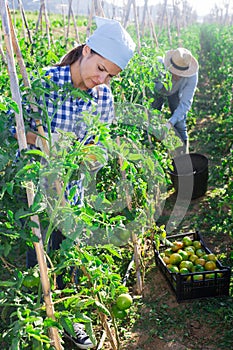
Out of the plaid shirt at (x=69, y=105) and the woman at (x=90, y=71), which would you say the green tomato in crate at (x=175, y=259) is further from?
the woman at (x=90, y=71)

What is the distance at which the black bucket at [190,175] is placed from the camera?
3979 millimetres

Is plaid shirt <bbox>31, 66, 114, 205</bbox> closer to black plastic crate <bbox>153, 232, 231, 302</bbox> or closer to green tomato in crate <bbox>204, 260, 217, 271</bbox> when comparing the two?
black plastic crate <bbox>153, 232, 231, 302</bbox>

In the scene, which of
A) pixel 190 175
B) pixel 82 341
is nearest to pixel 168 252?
pixel 82 341

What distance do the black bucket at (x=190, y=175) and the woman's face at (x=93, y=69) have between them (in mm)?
2009

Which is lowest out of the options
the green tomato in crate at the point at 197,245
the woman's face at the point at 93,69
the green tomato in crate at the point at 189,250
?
the green tomato in crate at the point at 197,245

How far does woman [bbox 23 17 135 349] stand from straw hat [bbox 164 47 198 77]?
174 centimetres

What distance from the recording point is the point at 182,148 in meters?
4.55

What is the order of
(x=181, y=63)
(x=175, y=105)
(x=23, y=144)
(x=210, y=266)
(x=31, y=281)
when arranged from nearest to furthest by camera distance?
1. (x=23, y=144)
2. (x=31, y=281)
3. (x=210, y=266)
4. (x=181, y=63)
5. (x=175, y=105)

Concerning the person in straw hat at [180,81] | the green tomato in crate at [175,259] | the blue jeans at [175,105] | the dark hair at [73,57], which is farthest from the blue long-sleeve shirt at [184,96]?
the dark hair at [73,57]

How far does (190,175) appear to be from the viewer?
3.96m

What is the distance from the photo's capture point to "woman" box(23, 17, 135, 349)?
1916 millimetres

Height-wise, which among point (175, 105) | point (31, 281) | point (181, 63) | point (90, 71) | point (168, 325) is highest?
point (90, 71)

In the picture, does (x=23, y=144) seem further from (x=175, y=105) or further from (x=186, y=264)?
(x=175, y=105)

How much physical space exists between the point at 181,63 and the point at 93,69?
2.11 metres
